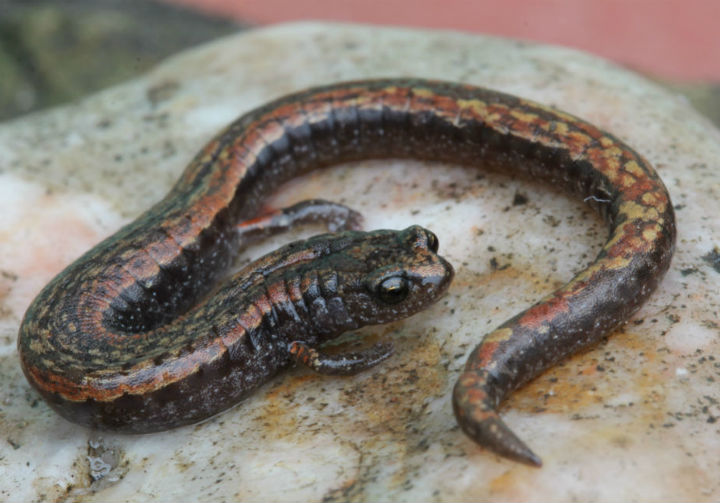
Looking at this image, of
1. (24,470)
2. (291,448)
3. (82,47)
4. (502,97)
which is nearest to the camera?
(291,448)

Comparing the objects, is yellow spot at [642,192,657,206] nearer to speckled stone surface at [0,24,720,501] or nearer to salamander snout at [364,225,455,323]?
speckled stone surface at [0,24,720,501]

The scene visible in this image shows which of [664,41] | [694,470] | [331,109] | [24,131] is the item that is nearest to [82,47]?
[24,131]

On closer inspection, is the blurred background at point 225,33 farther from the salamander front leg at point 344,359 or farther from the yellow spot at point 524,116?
Result: the salamander front leg at point 344,359

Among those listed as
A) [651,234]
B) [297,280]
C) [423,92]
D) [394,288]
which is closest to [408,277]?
[394,288]

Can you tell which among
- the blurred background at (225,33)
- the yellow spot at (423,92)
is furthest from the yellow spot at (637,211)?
the blurred background at (225,33)

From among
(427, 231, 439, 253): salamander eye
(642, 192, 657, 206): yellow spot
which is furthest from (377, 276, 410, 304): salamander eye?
(642, 192, 657, 206): yellow spot

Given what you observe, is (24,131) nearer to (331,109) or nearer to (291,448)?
(331,109)
